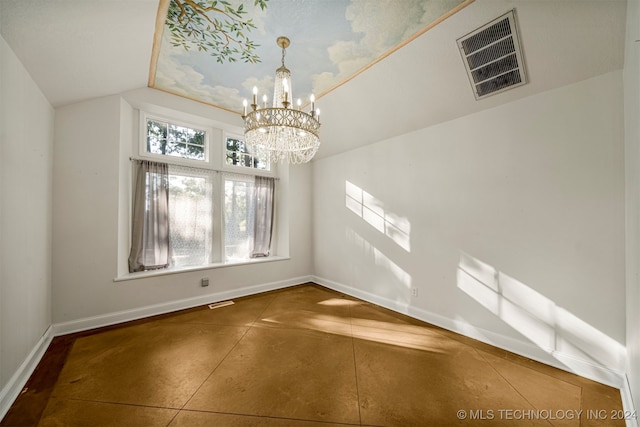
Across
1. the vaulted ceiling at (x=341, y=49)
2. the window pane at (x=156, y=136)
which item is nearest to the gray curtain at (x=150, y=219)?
the window pane at (x=156, y=136)

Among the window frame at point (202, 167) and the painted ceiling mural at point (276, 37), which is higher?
the painted ceiling mural at point (276, 37)

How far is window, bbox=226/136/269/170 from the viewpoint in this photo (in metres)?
4.18

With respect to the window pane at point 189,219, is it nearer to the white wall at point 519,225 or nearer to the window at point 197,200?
the window at point 197,200

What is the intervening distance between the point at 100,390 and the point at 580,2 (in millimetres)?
4498

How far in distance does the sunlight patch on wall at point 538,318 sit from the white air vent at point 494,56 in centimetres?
181

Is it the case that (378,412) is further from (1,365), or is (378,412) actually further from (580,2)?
(580,2)

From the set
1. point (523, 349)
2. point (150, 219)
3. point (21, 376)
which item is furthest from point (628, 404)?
point (150, 219)

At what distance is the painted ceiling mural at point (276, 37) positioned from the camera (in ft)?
6.18

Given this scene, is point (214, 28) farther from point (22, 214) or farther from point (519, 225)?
point (519, 225)

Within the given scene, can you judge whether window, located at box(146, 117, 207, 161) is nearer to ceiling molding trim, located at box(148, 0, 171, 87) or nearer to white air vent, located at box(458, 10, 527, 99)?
ceiling molding trim, located at box(148, 0, 171, 87)

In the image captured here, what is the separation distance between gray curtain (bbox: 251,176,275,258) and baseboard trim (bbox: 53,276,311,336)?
2.09 ft

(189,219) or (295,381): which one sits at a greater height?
(189,219)

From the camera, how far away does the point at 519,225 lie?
7.63ft

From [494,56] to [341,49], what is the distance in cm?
141
